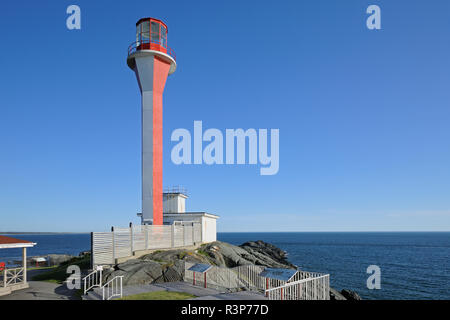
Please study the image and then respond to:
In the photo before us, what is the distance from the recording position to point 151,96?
31.3 metres

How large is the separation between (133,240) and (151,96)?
47.0 feet

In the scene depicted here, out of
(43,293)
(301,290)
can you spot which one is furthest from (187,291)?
(43,293)

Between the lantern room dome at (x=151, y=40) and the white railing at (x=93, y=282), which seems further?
the lantern room dome at (x=151, y=40)

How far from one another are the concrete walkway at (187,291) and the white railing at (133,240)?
486 cm

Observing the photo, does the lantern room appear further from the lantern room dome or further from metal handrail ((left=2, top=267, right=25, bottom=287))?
metal handrail ((left=2, top=267, right=25, bottom=287))

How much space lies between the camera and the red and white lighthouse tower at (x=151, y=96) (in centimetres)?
3019

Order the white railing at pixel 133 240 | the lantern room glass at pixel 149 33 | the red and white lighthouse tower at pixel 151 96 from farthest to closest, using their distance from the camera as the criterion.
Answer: the lantern room glass at pixel 149 33
the red and white lighthouse tower at pixel 151 96
the white railing at pixel 133 240

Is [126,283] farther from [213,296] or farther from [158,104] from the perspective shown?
[158,104]

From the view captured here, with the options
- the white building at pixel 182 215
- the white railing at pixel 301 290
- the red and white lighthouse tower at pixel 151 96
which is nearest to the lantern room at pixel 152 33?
the red and white lighthouse tower at pixel 151 96

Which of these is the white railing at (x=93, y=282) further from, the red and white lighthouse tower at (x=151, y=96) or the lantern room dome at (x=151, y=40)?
the lantern room dome at (x=151, y=40)

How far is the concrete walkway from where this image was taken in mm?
14141

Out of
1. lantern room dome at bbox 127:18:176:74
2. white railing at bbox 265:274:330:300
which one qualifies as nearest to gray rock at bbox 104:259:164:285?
white railing at bbox 265:274:330:300
